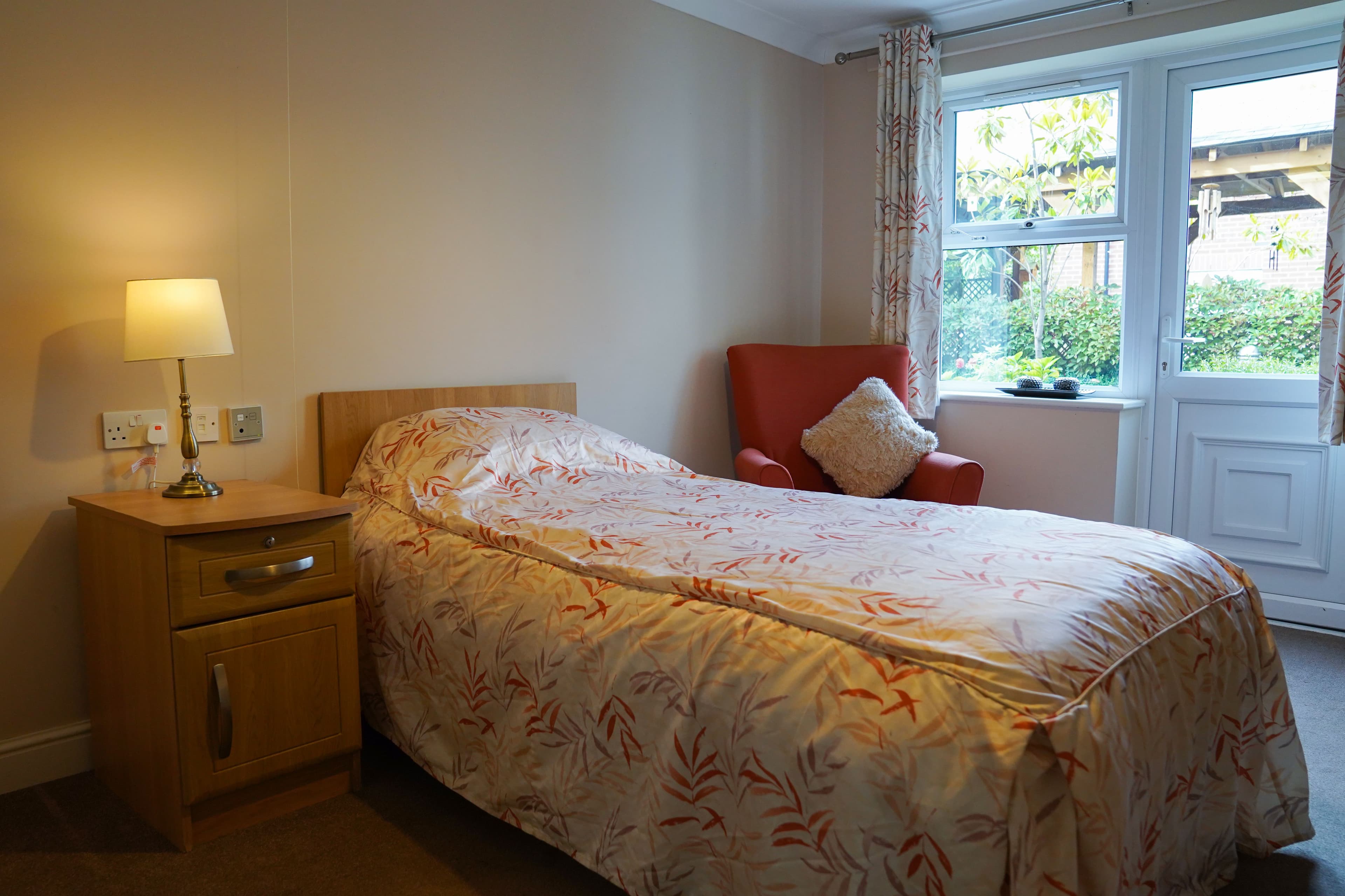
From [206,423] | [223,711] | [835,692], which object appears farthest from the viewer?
[206,423]

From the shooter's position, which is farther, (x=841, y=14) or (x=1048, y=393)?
(x=841, y=14)

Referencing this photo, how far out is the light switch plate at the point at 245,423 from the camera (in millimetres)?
2449

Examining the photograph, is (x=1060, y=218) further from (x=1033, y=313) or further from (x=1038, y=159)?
(x=1033, y=313)

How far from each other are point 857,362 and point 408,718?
7.80 feet

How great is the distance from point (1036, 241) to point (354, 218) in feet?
9.10

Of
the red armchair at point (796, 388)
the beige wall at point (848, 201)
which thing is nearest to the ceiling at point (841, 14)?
the beige wall at point (848, 201)

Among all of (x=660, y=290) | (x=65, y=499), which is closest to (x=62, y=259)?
(x=65, y=499)

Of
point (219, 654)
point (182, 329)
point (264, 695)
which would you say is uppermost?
point (182, 329)

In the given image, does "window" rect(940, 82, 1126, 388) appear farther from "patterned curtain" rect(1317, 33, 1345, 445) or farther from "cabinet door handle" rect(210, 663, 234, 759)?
"cabinet door handle" rect(210, 663, 234, 759)

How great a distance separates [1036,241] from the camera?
155 inches

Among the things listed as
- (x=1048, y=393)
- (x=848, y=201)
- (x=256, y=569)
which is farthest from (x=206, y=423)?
(x=1048, y=393)

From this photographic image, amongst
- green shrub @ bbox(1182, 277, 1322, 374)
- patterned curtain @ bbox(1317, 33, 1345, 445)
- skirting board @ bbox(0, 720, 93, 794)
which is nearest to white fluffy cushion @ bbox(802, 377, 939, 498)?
green shrub @ bbox(1182, 277, 1322, 374)

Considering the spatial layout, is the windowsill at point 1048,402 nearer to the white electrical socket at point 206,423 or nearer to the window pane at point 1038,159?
the window pane at point 1038,159

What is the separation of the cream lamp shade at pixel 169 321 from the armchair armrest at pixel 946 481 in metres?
2.12
